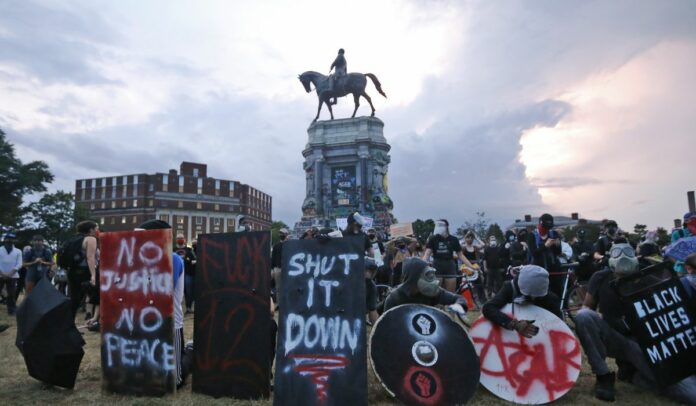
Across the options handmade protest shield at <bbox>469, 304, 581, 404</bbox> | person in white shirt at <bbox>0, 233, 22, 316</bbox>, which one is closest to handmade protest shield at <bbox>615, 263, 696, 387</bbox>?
handmade protest shield at <bbox>469, 304, 581, 404</bbox>

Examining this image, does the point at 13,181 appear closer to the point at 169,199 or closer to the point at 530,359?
the point at 530,359

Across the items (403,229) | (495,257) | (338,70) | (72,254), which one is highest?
(338,70)

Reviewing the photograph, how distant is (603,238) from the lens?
9.14m

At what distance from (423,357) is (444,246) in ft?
15.7

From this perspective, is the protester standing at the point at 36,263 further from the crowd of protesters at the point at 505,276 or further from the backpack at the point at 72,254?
the backpack at the point at 72,254

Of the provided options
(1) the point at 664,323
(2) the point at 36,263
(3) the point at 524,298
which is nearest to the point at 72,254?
(2) the point at 36,263

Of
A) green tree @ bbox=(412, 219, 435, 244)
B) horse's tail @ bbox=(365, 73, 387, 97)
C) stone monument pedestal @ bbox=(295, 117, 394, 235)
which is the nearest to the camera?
horse's tail @ bbox=(365, 73, 387, 97)

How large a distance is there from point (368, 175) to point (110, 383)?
3063cm

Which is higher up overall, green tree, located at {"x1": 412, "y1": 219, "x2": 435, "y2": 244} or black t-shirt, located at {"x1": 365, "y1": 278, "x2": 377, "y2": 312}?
green tree, located at {"x1": 412, "y1": 219, "x2": 435, "y2": 244}

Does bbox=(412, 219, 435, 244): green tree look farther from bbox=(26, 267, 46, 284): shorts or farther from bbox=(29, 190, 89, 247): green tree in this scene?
bbox=(26, 267, 46, 284): shorts

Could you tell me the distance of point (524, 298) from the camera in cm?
473

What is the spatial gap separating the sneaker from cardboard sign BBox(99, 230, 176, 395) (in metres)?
4.40

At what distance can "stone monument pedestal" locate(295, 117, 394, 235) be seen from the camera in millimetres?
34375

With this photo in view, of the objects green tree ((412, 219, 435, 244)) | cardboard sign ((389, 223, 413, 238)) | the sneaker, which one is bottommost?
the sneaker
